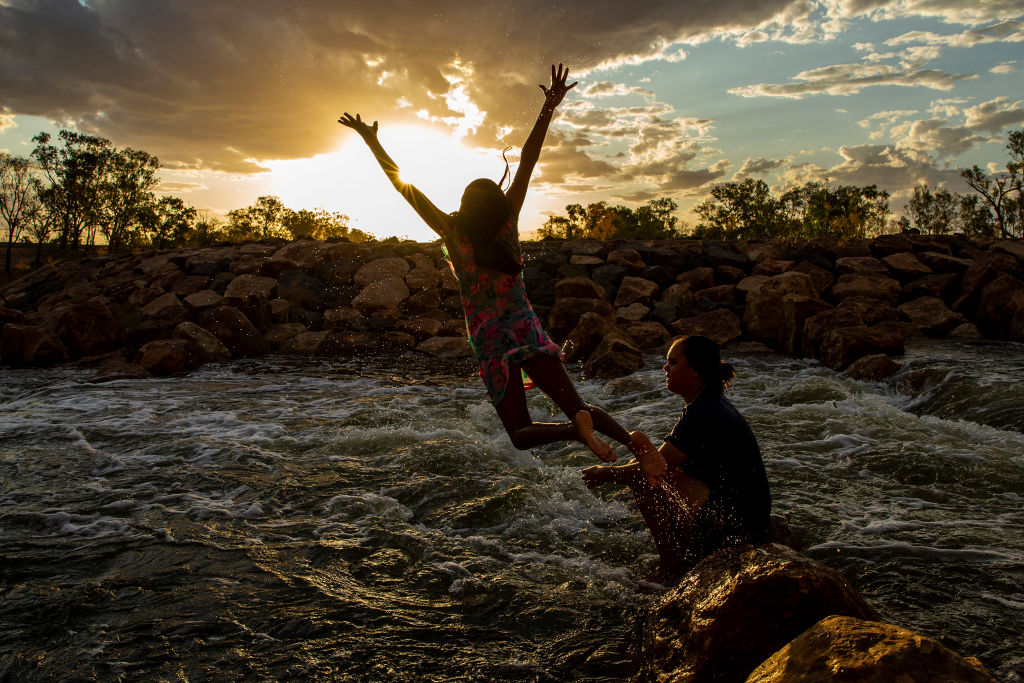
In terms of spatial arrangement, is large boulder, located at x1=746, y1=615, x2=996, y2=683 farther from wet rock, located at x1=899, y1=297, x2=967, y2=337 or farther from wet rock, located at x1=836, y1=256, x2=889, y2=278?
wet rock, located at x1=836, y1=256, x2=889, y2=278

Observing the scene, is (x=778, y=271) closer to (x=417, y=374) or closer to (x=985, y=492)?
(x=417, y=374)

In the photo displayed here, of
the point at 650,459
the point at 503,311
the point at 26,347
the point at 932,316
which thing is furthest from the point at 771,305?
the point at 26,347

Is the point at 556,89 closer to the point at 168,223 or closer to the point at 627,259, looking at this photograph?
the point at 627,259

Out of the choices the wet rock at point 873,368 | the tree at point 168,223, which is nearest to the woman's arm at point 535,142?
the wet rock at point 873,368

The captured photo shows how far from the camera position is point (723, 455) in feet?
10.3

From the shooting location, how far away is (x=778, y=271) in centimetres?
1330

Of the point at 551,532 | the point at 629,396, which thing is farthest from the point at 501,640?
the point at 629,396

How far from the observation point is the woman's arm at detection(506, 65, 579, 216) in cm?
403

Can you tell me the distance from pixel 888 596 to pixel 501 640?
1979mm

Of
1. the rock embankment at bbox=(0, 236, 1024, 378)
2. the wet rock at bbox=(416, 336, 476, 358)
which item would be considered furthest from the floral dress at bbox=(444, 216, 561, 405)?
the wet rock at bbox=(416, 336, 476, 358)

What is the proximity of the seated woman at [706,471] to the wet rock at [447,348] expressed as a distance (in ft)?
27.9

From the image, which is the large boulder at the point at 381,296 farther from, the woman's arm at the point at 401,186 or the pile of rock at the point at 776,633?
the pile of rock at the point at 776,633

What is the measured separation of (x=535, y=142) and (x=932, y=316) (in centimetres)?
1003

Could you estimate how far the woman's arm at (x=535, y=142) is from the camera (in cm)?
403
